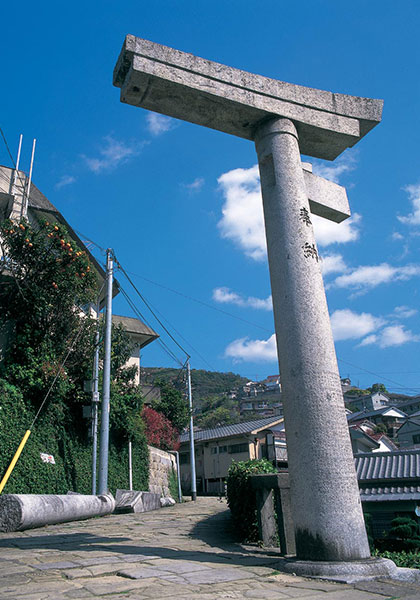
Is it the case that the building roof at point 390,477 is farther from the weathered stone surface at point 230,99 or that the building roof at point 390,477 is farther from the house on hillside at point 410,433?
the house on hillside at point 410,433

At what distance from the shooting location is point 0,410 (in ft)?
38.0

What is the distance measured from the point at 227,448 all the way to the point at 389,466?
16432 mm

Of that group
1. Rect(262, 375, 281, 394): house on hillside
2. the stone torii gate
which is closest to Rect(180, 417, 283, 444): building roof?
the stone torii gate

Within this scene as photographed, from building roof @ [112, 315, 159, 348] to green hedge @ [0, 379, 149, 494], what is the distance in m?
11.6

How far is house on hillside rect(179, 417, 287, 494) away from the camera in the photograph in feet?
100

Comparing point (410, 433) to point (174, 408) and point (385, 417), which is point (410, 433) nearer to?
point (385, 417)

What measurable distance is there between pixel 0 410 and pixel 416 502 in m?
15.0

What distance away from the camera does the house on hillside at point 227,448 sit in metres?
30.5

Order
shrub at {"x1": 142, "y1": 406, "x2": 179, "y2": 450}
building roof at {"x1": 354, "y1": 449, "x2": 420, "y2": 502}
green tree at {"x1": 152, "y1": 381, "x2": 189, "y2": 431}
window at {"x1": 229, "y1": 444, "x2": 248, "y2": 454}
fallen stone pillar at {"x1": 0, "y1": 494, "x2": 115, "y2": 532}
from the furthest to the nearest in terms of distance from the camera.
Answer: window at {"x1": 229, "y1": 444, "x2": 248, "y2": 454}
green tree at {"x1": 152, "y1": 381, "x2": 189, "y2": 431}
shrub at {"x1": 142, "y1": 406, "x2": 179, "y2": 450}
building roof at {"x1": 354, "y1": 449, "x2": 420, "y2": 502}
fallen stone pillar at {"x1": 0, "y1": 494, "x2": 115, "y2": 532}

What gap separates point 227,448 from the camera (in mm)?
33562

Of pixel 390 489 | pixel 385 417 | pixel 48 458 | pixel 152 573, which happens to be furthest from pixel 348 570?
pixel 385 417

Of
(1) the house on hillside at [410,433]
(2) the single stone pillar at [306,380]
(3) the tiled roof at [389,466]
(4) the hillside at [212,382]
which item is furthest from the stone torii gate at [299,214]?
(4) the hillside at [212,382]

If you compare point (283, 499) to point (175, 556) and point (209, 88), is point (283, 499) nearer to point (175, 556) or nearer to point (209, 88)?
point (175, 556)

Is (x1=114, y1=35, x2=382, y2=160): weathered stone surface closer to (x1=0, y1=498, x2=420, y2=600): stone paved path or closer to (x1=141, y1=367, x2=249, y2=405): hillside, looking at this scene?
(x1=0, y1=498, x2=420, y2=600): stone paved path
